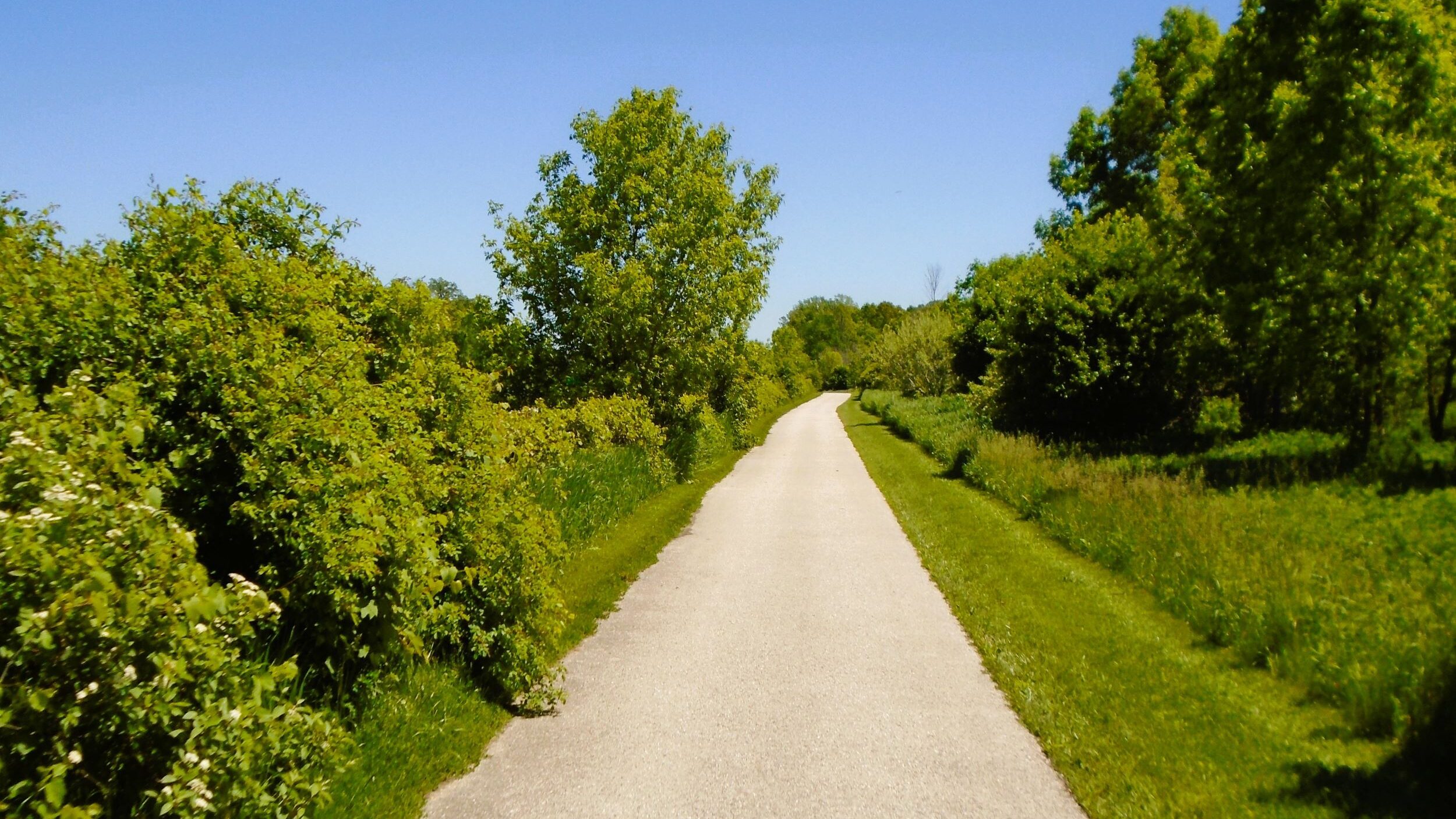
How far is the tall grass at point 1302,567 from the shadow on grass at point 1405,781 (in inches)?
7.6

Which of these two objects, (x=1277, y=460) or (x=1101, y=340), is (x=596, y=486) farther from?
(x=1101, y=340)

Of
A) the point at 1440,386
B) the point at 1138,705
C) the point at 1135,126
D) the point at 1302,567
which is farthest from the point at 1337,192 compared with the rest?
the point at 1135,126

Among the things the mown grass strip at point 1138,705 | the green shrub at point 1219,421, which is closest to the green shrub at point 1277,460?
the green shrub at point 1219,421

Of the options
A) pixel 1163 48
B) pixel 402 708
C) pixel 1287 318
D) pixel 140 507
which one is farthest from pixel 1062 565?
pixel 1163 48

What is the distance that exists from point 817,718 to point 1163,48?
36553 millimetres

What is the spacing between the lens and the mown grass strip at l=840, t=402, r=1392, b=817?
554 cm

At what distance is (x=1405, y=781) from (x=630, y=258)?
18981mm

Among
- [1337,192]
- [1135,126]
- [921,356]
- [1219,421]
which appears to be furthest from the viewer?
[921,356]

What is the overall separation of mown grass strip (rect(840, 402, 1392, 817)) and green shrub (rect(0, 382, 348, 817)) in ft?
15.9

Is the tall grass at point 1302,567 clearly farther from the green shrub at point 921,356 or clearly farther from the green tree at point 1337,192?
the green shrub at point 921,356

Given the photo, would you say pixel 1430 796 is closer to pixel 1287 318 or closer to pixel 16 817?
pixel 16 817

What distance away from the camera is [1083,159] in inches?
1528

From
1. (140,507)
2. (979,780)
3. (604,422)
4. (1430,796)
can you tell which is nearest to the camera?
(140,507)

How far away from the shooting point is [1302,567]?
913 cm
